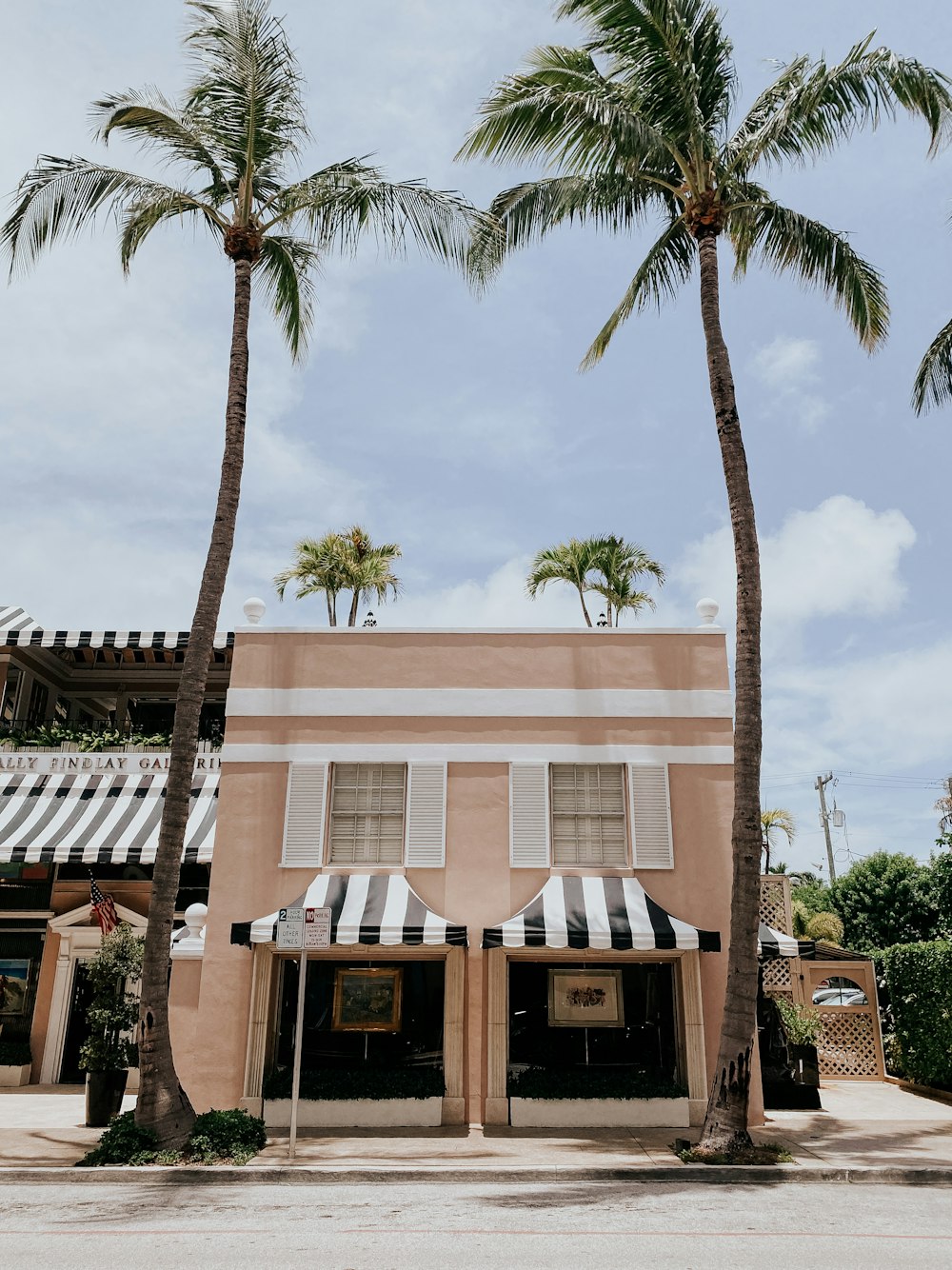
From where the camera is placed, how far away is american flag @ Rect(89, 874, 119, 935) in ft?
58.7

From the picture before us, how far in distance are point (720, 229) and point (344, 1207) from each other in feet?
40.0

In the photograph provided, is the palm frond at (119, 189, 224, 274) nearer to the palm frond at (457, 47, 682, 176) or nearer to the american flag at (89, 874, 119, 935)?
the palm frond at (457, 47, 682, 176)

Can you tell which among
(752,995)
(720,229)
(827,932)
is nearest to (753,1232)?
(752,995)

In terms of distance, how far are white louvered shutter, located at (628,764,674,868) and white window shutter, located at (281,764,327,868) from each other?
4.39 meters

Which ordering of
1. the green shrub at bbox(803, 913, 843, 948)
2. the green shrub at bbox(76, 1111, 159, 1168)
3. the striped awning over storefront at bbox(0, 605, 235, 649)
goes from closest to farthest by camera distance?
the green shrub at bbox(76, 1111, 159, 1168) < the striped awning over storefront at bbox(0, 605, 235, 649) < the green shrub at bbox(803, 913, 843, 948)

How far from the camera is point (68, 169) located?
13164 millimetres

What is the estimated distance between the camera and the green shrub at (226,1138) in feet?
34.3

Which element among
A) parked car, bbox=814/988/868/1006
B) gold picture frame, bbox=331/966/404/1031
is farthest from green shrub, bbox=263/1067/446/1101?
parked car, bbox=814/988/868/1006

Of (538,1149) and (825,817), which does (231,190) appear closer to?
(538,1149)

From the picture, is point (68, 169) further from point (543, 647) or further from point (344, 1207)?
point (344, 1207)

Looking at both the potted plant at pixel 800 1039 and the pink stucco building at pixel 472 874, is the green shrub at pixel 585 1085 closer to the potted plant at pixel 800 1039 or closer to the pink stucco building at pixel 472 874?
the pink stucco building at pixel 472 874

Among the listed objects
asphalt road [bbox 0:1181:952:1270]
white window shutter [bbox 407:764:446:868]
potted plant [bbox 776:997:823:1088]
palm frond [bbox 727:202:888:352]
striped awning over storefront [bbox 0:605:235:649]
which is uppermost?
palm frond [bbox 727:202:888:352]

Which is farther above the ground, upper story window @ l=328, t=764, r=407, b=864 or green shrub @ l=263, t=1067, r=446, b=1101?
upper story window @ l=328, t=764, r=407, b=864

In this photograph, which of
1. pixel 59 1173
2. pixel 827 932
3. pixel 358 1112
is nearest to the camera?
pixel 59 1173
